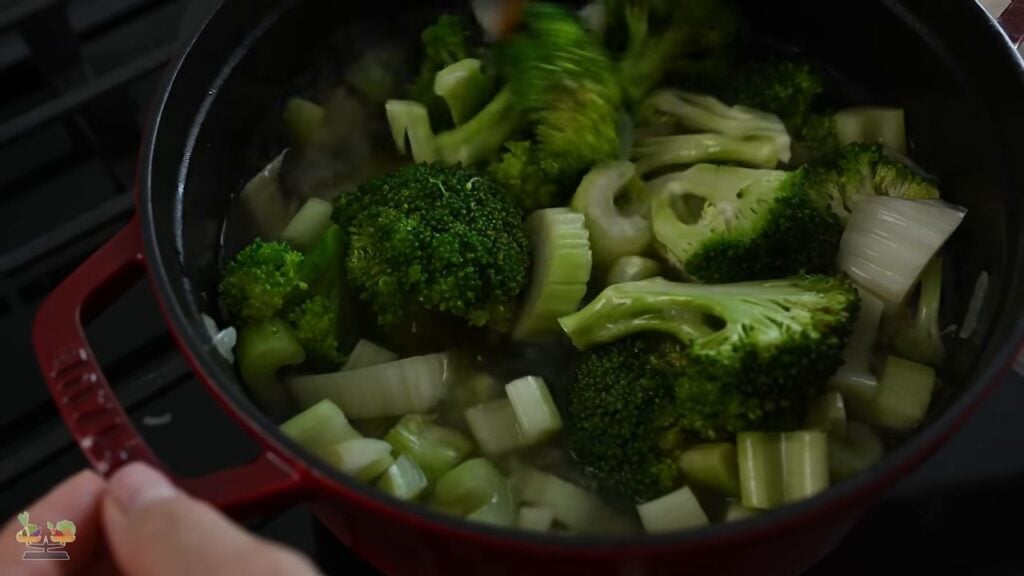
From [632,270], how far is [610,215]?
2.5 inches

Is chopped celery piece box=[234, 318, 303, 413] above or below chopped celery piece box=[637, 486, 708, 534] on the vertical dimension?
above

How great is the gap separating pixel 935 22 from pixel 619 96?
1.10ft

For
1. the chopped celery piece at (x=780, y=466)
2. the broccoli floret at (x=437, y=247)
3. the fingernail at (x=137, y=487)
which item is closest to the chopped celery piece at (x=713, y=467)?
the chopped celery piece at (x=780, y=466)

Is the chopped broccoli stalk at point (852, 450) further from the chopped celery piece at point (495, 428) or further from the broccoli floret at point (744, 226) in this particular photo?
the chopped celery piece at point (495, 428)

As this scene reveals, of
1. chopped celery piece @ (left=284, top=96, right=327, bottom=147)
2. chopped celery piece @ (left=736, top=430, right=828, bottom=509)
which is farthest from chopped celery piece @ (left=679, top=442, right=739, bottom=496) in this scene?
chopped celery piece @ (left=284, top=96, right=327, bottom=147)

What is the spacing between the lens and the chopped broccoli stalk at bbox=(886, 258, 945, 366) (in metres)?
1.00

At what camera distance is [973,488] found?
41.2 inches

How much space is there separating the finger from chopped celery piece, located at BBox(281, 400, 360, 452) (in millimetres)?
192

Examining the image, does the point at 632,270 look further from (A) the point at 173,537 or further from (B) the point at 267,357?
(A) the point at 173,537

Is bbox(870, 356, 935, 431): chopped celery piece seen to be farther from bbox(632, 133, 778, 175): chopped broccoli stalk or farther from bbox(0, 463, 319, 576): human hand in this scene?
bbox(0, 463, 319, 576): human hand

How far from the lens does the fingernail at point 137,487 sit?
0.69 meters

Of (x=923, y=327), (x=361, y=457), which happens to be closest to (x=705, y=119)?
(x=923, y=327)

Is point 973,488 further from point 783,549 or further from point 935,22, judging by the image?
point 935,22

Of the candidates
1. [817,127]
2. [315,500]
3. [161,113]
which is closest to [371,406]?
[315,500]
